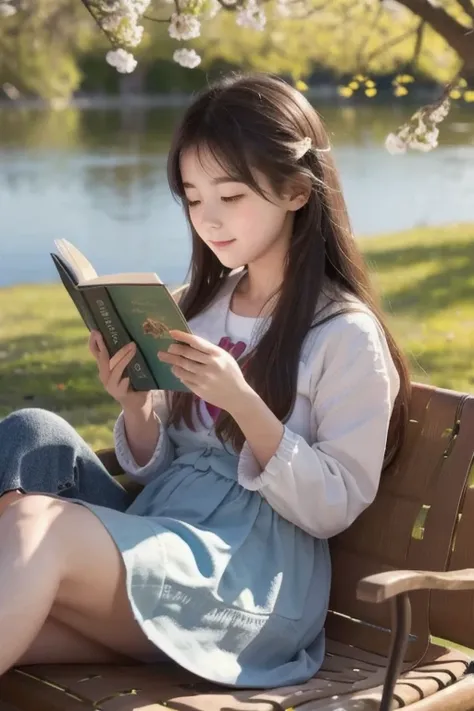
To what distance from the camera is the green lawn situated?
7695 mm

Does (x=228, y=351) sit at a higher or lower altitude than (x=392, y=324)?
higher

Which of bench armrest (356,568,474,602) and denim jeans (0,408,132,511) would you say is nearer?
bench armrest (356,568,474,602)

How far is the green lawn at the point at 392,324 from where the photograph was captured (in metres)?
7.70

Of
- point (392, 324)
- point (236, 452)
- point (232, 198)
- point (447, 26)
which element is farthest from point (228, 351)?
point (447, 26)

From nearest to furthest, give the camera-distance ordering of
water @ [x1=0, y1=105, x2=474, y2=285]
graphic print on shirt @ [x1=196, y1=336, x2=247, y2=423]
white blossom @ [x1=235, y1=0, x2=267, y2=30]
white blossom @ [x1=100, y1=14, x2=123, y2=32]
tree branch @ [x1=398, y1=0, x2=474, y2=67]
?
graphic print on shirt @ [x1=196, y1=336, x2=247, y2=423], white blossom @ [x1=100, y1=14, x2=123, y2=32], white blossom @ [x1=235, y1=0, x2=267, y2=30], tree branch @ [x1=398, y1=0, x2=474, y2=67], water @ [x1=0, y1=105, x2=474, y2=285]

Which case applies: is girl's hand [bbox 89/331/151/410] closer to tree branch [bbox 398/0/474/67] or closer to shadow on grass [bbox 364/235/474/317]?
tree branch [bbox 398/0/474/67]

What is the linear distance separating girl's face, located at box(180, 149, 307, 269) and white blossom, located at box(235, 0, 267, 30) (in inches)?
102

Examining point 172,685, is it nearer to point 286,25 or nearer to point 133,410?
point 133,410

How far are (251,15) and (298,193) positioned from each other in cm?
264

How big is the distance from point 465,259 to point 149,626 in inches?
444

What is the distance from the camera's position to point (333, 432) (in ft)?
8.86

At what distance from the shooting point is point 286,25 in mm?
14234

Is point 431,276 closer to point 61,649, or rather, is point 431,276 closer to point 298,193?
point 298,193

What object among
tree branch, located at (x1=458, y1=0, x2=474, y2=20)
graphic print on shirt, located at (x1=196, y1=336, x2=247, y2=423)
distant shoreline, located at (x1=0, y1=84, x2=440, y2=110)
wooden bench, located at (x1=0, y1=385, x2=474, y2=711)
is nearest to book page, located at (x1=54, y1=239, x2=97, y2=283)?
graphic print on shirt, located at (x1=196, y1=336, x2=247, y2=423)
